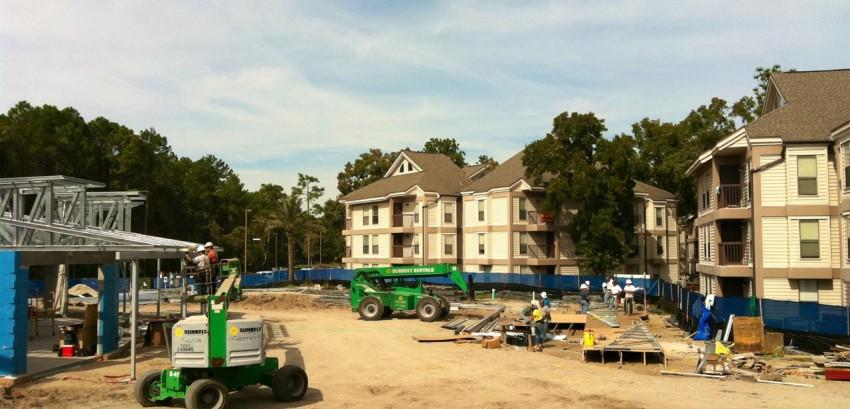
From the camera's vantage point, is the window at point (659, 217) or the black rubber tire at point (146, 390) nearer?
the black rubber tire at point (146, 390)

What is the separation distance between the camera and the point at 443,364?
22094mm

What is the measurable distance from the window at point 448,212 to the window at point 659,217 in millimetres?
16920

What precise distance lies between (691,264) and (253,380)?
59.5 metres

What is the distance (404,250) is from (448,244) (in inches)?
165

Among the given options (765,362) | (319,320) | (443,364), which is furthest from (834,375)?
(319,320)

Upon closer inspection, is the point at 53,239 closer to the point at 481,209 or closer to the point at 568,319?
the point at 568,319

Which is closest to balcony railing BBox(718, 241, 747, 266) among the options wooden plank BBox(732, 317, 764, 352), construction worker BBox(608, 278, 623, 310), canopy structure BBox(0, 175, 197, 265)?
construction worker BBox(608, 278, 623, 310)

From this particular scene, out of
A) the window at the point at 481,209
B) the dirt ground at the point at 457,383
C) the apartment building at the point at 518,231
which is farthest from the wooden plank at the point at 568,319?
the window at the point at 481,209

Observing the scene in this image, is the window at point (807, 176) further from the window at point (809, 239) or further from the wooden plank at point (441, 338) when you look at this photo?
the wooden plank at point (441, 338)

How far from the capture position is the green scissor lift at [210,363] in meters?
14.7

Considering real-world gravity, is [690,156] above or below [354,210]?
above

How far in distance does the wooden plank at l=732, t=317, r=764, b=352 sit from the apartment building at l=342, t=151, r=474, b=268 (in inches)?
1385

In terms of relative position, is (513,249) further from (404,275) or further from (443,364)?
(443,364)

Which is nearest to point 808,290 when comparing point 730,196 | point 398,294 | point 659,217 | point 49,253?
point 730,196
